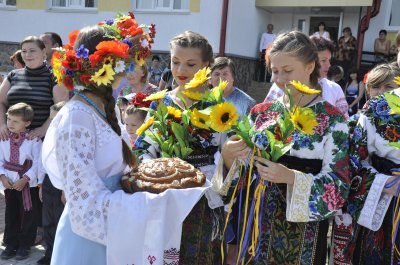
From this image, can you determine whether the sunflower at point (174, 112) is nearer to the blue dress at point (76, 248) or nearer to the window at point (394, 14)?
the blue dress at point (76, 248)

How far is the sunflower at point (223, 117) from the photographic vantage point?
80.7 inches

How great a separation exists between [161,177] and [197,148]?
618 mm

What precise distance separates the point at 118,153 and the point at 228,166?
0.64 metres

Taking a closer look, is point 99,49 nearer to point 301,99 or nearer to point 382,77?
point 301,99

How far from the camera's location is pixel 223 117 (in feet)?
6.80

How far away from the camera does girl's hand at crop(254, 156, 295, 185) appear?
214cm

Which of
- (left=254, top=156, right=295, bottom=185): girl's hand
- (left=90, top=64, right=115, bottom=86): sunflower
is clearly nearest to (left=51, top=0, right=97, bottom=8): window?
(left=90, top=64, right=115, bottom=86): sunflower

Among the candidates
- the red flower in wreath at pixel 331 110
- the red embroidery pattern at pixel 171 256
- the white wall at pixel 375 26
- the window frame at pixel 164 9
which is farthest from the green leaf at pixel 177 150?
the white wall at pixel 375 26

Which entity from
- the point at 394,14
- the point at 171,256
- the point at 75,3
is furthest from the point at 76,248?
the point at 394,14

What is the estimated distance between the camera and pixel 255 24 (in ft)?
43.1

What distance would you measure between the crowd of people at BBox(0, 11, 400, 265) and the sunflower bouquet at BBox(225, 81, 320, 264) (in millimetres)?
19

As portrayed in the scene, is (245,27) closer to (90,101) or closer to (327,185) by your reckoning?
(327,185)

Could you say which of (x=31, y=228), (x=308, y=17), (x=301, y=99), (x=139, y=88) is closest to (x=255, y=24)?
(x=308, y=17)

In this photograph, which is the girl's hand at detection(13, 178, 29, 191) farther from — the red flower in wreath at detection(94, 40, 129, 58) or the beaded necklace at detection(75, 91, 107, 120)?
the red flower in wreath at detection(94, 40, 129, 58)
